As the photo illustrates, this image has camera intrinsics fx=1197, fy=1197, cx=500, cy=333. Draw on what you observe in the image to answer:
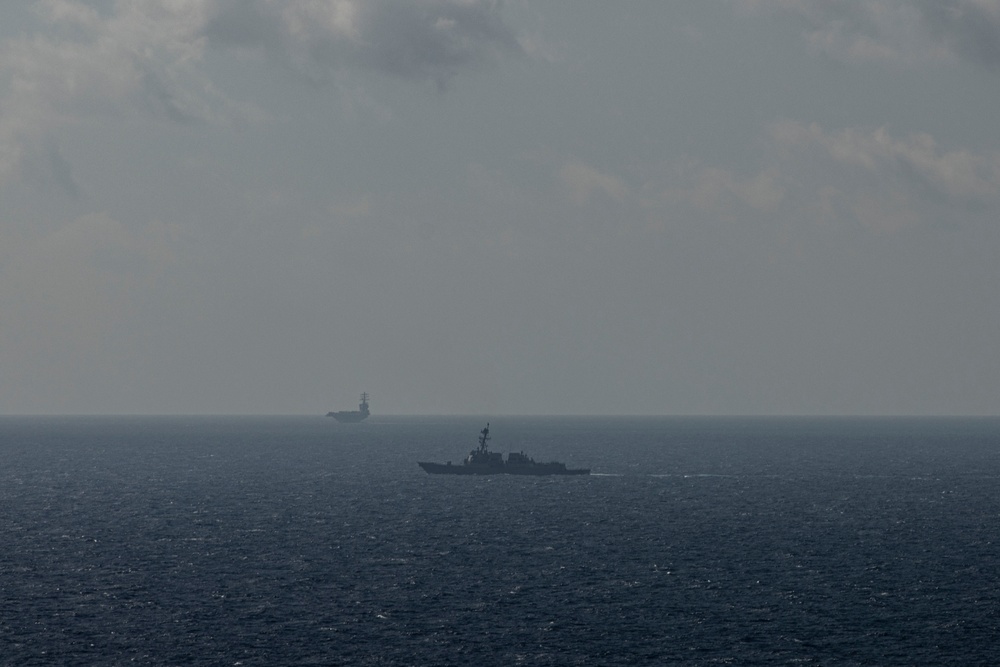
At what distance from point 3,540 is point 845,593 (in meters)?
76.6

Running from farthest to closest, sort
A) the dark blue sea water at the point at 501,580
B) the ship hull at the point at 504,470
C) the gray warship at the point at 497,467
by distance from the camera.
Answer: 1. the gray warship at the point at 497,467
2. the ship hull at the point at 504,470
3. the dark blue sea water at the point at 501,580

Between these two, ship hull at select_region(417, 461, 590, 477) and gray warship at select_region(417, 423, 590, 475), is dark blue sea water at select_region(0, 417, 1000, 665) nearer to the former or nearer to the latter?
ship hull at select_region(417, 461, 590, 477)

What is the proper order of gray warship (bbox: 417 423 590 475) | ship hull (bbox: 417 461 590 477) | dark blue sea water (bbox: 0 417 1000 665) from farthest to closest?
gray warship (bbox: 417 423 590 475) → ship hull (bbox: 417 461 590 477) → dark blue sea water (bbox: 0 417 1000 665)

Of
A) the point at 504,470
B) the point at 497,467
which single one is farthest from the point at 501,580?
the point at 497,467

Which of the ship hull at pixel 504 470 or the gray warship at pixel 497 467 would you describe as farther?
the gray warship at pixel 497 467

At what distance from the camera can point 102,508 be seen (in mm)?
145125

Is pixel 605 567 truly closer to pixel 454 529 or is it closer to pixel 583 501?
pixel 454 529

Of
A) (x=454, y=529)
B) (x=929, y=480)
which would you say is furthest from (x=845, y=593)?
(x=929, y=480)

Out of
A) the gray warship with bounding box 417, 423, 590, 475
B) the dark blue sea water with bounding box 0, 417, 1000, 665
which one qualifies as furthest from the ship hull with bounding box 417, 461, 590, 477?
the dark blue sea water with bounding box 0, 417, 1000, 665

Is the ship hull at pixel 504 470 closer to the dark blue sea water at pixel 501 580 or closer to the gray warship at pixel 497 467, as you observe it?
the gray warship at pixel 497 467

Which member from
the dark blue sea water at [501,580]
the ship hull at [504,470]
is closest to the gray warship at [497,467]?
the ship hull at [504,470]

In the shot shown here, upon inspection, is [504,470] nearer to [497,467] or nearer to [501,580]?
[497,467]

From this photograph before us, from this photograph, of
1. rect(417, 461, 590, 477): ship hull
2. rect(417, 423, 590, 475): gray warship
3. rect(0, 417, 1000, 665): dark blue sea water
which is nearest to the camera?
rect(0, 417, 1000, 665): dark blue sea water

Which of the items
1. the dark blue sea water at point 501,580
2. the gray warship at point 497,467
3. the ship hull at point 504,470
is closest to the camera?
the dark blue sea water at point 501,580
